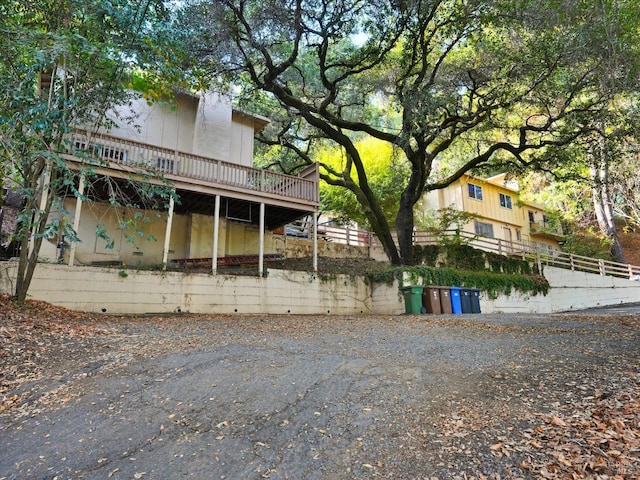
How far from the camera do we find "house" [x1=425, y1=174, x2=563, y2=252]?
24641mm

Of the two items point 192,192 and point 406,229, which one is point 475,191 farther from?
point 192,192

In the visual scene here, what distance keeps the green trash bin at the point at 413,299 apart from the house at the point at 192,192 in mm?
4176

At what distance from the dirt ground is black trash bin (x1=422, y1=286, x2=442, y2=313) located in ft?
20.7

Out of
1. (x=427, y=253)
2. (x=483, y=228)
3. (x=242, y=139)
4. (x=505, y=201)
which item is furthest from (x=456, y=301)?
(x=505, y=201)

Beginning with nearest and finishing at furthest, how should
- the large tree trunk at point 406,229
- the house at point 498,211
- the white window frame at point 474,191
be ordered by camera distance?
the large tree trunk at point 406,229, the house at point 498,211, the white window frame at point 474,191

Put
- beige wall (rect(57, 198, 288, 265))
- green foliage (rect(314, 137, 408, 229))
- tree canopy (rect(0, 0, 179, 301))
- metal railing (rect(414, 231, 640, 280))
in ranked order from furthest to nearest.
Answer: green foliage (rect(314, 137, 408, 229)), metal railing (rect(414, 231, 640, 280)), beige wall (rect(57, 198, 288, 265)), tree canopy (rect(0, 0, 179, 301))

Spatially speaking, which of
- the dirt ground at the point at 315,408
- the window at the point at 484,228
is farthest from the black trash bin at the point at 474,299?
the window at the point at 484,228

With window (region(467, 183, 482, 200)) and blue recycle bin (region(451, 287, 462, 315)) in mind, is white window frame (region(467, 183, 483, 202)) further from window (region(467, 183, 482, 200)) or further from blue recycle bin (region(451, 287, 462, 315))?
blue recycle bin (region(451, 287, 462, 315))

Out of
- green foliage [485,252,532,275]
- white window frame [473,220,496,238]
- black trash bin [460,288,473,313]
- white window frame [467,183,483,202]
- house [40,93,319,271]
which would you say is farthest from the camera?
white window frame [473,220,496,238]

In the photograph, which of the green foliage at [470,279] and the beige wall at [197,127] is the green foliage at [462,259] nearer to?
the green foliage at [470,279]

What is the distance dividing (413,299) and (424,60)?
303 inches

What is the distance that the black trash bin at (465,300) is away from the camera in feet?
43.8

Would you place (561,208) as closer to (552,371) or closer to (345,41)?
(345,41)

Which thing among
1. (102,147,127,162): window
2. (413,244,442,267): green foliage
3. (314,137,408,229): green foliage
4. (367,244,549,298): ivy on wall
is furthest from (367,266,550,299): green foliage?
(102,147,127,162): window
